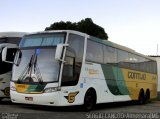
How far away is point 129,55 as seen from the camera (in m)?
21.4

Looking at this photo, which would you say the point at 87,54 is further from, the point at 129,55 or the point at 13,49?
A: the point at 129,55

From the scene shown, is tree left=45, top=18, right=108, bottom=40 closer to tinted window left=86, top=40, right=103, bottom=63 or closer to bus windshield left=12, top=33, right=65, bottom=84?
tinted window left=86, top=40, right=103, bottom=63

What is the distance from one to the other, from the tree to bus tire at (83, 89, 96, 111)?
25.2m

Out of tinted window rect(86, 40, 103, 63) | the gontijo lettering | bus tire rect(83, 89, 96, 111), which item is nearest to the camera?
bus tire rect(83, 89, 96, 111)

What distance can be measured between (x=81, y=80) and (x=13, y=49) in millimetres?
3849

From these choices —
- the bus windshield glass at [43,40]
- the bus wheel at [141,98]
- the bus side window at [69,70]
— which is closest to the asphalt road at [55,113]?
the bus side window at [69,70]

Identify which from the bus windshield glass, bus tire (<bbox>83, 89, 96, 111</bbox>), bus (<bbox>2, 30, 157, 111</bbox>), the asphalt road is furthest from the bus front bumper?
the bus windshield glass

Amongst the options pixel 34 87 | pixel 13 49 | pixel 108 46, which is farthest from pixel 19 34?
pixel 34 87

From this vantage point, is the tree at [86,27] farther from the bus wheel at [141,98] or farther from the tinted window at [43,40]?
the tinted window at [43,40]

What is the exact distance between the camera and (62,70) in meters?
14.5

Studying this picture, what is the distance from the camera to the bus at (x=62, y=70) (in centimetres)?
1446

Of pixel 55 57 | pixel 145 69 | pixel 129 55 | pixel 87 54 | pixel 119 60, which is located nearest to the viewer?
pixel 55 57

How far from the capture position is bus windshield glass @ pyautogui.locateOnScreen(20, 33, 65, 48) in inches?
595

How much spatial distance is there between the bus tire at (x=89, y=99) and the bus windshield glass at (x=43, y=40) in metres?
2.55
